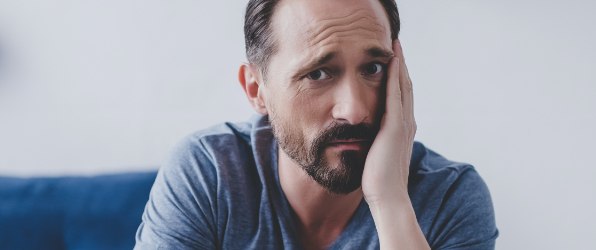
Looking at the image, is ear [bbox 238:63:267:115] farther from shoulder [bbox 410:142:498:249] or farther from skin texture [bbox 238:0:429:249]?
shoulder [bbox 410:142:498:249]

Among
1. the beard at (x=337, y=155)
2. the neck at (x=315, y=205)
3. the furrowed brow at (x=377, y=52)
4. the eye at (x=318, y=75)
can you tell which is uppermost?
the furrowed brow at (x=377, y=52)

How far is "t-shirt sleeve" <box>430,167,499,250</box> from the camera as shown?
1135mm

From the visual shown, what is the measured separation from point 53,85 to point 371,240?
1.06 metres

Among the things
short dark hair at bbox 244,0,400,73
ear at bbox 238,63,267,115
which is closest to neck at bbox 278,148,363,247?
ear at bbox 238,63,267,115

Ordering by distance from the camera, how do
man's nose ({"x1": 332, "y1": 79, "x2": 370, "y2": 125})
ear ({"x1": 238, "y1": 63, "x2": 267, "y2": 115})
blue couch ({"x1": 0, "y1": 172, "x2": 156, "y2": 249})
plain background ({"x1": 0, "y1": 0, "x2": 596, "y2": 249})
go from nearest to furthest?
man's nose ({"x1": 332, "y1": 79, "x2": 370, "y2": 125}), ear ({"x1": 238, "y1": 63, "x2": 267, "y2": 115}), blue couch ({"x1": 0, "y1": 172, "x2": 156, "y2": 249}), plain background ({"x1": 0, "y1": 0, "x2": 596, "y2": 249})

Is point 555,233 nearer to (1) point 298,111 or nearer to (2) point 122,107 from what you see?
(1) point 298,111

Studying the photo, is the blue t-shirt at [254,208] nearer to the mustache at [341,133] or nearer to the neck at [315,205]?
the neck at [315,205]

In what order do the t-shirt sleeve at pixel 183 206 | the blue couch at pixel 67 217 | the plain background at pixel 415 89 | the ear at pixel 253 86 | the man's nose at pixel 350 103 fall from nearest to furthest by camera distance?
the man's nose at pixel 350 103
the t-shirt sleeve at pixel 183 206
the ear at pixel 253 86
the blue couch at pixel 67 217
the plain background at pixel 415 89

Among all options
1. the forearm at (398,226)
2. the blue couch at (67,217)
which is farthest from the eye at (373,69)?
the blue couch at (67,217)

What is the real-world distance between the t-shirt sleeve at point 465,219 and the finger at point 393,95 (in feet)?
0.73

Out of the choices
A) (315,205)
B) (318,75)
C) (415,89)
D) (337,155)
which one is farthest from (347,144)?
(415,89)

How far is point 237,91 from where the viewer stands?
1.66m

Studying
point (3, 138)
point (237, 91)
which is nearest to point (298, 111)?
point (237, 91)

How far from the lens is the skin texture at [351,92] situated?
103 cm
